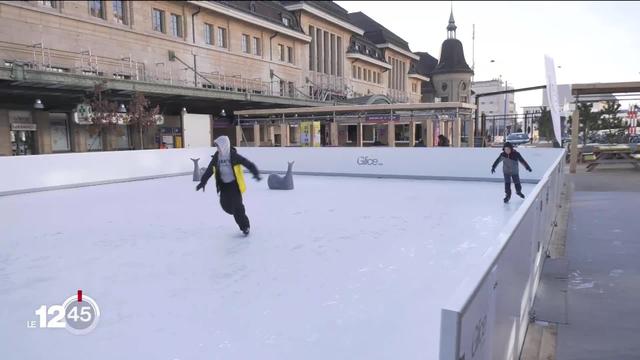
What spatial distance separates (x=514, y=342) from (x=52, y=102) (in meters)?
23.3

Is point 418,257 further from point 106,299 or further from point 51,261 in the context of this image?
point 51,261

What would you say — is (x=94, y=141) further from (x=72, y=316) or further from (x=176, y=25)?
(x=72, y=316)

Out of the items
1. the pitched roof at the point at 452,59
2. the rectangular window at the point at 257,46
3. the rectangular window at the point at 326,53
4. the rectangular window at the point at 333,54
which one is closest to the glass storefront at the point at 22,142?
the rectangular window at the point at 257,46

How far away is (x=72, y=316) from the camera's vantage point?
4.29 m

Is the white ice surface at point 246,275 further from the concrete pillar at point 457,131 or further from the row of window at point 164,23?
the row of window at point 164,23

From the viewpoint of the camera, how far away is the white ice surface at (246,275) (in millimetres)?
3588

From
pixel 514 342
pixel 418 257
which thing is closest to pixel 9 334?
pixel 514 342

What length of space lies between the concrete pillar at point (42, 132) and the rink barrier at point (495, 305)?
23.2 metres

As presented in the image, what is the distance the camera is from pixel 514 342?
303 centimetres

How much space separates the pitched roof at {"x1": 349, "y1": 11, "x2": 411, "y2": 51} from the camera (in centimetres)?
5903

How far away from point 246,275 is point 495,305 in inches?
140

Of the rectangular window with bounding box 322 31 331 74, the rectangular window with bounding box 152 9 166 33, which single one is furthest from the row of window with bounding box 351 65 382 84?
the rectangular window with bounding box 152 9 166 33

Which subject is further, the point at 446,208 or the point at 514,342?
the point at 446,208

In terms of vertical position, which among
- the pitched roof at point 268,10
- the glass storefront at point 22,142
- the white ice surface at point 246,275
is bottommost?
the white ice surface at point 246,275
